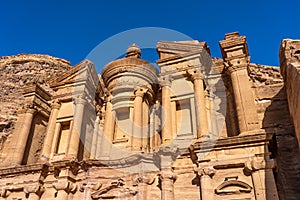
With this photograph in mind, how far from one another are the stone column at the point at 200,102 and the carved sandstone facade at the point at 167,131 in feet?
0.17

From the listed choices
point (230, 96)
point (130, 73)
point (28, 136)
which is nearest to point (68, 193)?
point (28, 136)

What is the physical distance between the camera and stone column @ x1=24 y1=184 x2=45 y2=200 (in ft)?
42.2

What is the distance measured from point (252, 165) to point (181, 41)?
8.33m

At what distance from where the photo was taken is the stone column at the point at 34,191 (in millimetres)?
12859

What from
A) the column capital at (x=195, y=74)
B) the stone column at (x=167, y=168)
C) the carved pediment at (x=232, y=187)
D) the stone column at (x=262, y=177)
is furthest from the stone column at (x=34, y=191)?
the stone column at (x=262, y=177)

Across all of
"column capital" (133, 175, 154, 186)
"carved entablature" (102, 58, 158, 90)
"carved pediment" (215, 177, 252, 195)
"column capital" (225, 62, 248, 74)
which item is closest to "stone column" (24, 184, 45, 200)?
"column capital" (133, 175, 154, 186)

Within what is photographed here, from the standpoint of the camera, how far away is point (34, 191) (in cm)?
1284

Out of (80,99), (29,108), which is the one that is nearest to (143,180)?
(80,99)

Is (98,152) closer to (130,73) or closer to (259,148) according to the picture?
(130,73)

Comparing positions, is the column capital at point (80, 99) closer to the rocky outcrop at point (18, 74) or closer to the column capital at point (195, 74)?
the column capital at point (195, 74)

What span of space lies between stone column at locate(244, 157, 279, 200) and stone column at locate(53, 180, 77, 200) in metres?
7.24

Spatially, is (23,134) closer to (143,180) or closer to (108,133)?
(108,133)

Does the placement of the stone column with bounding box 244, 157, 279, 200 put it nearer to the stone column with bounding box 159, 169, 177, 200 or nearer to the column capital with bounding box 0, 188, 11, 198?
the stone column with bounding box 159, 169, 177, 200

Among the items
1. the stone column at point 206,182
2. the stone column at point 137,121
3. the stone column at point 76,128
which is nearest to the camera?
the stone column at point 206,182
